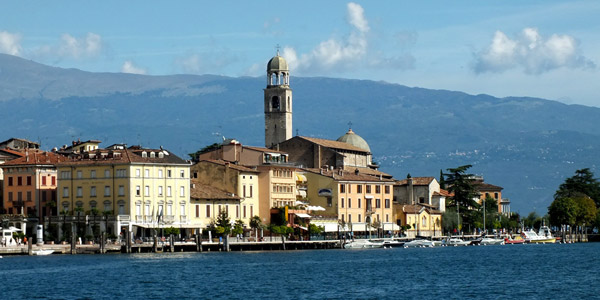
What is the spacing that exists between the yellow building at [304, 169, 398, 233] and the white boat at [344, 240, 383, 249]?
207 inches

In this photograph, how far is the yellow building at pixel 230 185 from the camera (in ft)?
362

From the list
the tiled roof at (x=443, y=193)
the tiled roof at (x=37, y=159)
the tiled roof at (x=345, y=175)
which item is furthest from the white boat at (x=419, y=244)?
the tiled roof at (x=37, y=159)

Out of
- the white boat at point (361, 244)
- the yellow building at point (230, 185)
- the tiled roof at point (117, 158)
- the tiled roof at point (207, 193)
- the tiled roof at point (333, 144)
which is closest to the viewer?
the tiled roof at point (117, 158)

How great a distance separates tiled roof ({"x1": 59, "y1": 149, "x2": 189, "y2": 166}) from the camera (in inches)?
4047

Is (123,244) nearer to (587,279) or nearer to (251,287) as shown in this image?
(251,287)

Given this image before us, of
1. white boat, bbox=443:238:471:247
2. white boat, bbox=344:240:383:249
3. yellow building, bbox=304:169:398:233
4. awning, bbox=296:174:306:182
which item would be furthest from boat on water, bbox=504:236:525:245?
awning, bbox=296:174:306:182

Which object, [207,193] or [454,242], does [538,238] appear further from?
[207,193]

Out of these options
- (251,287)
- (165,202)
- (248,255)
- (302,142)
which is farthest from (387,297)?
(302,142)

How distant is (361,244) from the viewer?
388 feet

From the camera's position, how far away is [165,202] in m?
104

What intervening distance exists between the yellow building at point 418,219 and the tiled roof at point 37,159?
41841 mm

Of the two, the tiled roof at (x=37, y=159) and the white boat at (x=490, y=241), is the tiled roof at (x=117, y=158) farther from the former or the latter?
the white boat at (x=490, y=241)

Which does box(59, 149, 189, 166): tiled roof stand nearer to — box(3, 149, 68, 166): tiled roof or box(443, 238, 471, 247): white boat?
box(3, 149, 68, 166): tiled roof

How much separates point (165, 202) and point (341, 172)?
2825 centimetres
